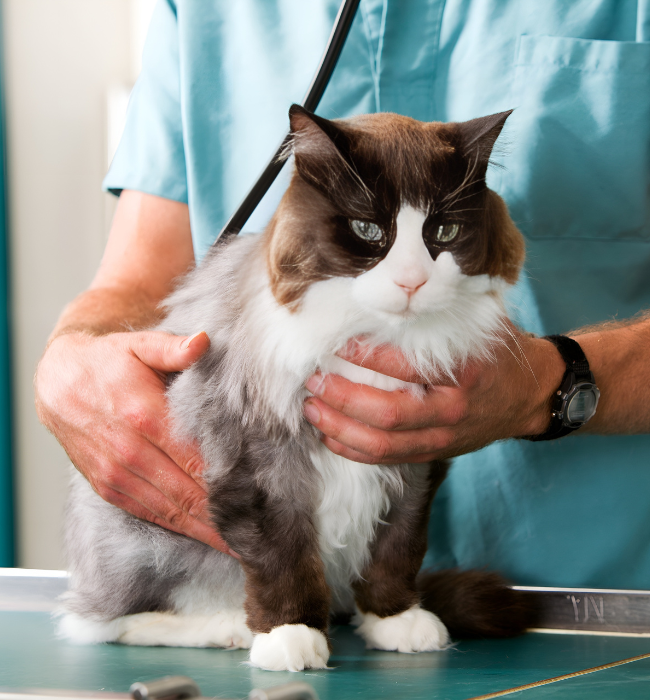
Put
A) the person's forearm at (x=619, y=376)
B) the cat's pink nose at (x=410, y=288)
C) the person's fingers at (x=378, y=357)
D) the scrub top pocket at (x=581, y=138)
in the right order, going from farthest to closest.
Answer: the scrub top pocket at (x=581, y=138)
the person's forearm at (x=619, y=376)
the person's fingers at (x=378, y=357)
the cat's pink nose at (x=410, y=288)

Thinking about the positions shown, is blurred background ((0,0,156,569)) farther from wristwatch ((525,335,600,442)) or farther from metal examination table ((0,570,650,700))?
wristwatch ((525,335,600,442))

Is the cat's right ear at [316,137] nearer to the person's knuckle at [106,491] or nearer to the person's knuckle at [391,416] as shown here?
the person's knuckle at [391,416]

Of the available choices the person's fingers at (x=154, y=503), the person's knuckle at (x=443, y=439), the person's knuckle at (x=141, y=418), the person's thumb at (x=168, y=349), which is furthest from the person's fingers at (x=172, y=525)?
the person's knuckle at (x=443, y=439)

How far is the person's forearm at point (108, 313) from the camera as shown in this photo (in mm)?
1275

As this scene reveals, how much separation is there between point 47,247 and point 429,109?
199cm

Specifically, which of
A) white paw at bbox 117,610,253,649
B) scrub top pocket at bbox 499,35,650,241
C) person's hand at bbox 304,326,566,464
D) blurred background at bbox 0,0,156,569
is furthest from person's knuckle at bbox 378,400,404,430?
blurred background at bbox 0,0,156,569

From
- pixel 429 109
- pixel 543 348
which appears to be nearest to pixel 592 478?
pixel 543 348

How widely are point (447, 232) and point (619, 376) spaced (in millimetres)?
540

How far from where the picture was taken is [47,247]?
2.77m

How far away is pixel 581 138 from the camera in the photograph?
1272 millimetres

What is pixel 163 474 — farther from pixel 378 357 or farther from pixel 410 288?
pixel 410 288

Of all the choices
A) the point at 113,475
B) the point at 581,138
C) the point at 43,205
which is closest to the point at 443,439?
the point at 113,475

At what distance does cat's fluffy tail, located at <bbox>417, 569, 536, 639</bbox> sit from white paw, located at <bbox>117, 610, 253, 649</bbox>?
0.31 m

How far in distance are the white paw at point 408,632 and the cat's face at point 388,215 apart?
48 cm
